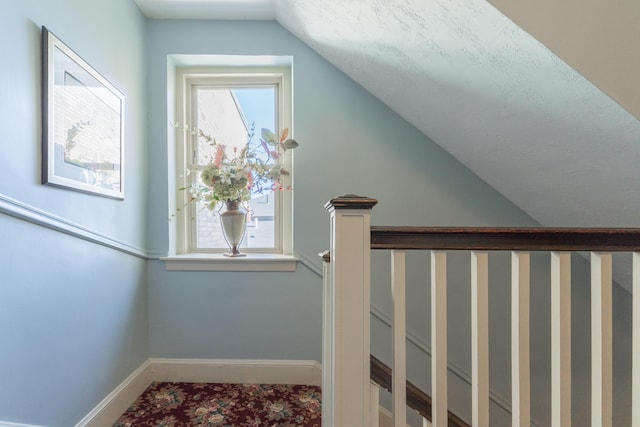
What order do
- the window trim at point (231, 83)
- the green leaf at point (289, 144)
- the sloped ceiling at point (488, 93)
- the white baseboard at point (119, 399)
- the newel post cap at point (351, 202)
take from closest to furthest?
1. the newel post cap at point (351, 202)
2. the sloped ceiling at point (488, 93)
3. the white baseboard at point (119, 399)
4. the green leaf at point (289, 144)
5. the window trim at point (231, 83)

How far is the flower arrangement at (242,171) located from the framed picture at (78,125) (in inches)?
19.3

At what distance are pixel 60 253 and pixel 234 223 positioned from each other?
92 centimetres

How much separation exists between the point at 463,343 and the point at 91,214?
226 centimetres

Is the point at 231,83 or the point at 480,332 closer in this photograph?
the point at 480,332

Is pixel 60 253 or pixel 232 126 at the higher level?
pixel 232 126

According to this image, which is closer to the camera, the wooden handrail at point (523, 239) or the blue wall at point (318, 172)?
the wooden handrail at point (523, 239)

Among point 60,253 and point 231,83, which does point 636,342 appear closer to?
point 60,253

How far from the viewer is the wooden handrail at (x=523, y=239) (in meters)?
0.93

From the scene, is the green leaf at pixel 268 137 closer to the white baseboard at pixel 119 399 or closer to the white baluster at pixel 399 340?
the white baluster at pixel 399 340

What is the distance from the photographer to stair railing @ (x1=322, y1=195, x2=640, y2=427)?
0.93 metres

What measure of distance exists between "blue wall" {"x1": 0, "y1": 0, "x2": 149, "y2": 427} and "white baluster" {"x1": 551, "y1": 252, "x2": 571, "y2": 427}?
1.71 metres

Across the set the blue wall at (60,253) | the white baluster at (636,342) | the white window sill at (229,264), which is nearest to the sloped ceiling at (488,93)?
the white baluster at (636,342)

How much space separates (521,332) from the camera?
945 millimetres

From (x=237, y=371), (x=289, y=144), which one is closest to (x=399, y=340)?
(x=289, y=144)
